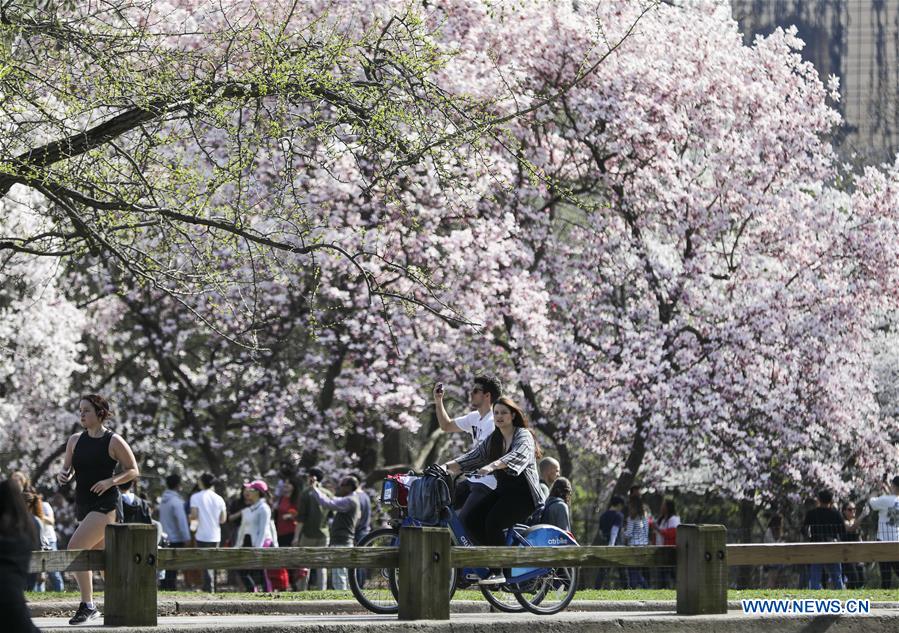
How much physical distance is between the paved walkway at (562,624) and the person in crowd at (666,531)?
7.86m

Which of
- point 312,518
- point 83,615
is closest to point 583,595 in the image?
point 312,518

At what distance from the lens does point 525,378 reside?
23.8m

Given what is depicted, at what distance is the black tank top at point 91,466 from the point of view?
33.8 ft

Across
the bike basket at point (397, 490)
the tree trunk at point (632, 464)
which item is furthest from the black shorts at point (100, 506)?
the tree trunk at point (632, 464)

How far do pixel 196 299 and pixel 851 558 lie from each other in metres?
15.8

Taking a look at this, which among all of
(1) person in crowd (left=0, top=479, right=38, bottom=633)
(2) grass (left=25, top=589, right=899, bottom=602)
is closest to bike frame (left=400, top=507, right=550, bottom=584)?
(2) grass (left=25, top=589, right=899, bottom=602)

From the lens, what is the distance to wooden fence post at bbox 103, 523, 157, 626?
8.88 meters

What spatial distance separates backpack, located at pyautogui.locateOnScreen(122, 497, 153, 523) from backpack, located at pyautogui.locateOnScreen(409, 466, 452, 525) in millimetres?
2057

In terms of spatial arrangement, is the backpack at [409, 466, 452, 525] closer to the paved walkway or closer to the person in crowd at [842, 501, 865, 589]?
the paved walkway

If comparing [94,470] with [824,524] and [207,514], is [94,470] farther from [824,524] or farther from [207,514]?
[824,524]

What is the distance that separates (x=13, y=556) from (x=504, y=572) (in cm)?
535

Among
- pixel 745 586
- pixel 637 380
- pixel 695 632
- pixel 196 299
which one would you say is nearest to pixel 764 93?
pixel 637 380

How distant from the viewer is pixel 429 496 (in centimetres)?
1080

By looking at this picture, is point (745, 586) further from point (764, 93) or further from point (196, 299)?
point (196, 299)
